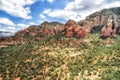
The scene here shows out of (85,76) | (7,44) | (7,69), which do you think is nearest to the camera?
(85,76)

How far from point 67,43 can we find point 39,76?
2077 inches

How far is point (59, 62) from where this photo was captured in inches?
5482

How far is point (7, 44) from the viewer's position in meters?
195

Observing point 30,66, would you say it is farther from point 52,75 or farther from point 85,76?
point 85,76

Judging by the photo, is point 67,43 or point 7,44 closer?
point 67,43

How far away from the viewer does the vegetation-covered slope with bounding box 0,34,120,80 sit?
121m

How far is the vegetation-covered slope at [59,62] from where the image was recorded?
12112 cm

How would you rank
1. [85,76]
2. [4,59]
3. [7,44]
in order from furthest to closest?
[7,44]
[4,59]
[85,76]

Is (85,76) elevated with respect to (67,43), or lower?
lower

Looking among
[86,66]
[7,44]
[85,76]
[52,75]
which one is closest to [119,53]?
[86,66]

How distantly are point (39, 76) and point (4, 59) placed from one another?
3417 cm

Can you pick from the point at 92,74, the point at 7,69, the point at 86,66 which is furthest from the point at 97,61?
the point at 7,69

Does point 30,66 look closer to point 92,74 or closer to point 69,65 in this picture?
point 69,65

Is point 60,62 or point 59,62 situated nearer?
point 60,62
